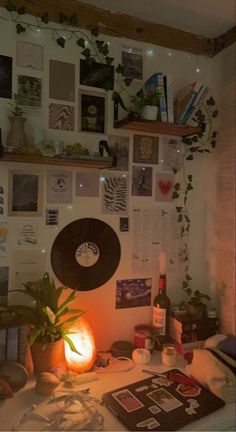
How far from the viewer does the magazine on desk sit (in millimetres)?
1040

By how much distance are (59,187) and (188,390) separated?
94 cm

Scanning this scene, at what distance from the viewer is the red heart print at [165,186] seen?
1657mm

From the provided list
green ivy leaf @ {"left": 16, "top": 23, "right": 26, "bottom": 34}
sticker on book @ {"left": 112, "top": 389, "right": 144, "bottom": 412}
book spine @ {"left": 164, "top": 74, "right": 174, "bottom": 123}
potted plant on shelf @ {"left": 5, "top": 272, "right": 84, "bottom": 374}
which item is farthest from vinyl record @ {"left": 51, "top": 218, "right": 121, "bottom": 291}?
green ivy leaf @ {"left": 16, "top": 23, "right": 26, "bottom": 34}

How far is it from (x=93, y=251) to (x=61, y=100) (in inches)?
26.5

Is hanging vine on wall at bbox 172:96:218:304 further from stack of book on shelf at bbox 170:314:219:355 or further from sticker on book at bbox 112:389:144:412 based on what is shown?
sticker on book at bbox 112:389:144:412

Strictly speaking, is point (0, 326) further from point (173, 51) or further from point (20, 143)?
point (173, 51)

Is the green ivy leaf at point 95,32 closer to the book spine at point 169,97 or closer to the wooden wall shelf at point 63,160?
the book spine at point 169,97

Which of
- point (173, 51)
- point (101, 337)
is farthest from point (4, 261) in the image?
point (173, 51)

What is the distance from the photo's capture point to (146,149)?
1.61 metres

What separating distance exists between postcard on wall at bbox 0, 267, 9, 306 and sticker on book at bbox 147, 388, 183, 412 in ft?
2.18

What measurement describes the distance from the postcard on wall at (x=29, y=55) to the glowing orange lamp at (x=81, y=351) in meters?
1.08

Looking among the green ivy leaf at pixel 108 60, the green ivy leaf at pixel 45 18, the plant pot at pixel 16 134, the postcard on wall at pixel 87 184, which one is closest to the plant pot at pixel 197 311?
the postcard on wall at pixel 87 184

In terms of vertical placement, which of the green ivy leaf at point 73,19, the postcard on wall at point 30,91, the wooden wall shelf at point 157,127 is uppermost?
the green ivy leaf at point 73,19

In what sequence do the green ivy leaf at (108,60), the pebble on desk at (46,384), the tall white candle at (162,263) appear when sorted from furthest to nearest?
the tall white candle at (162,263), the green ivy leaf at (108,60), the pebble on desk at (46,384)
